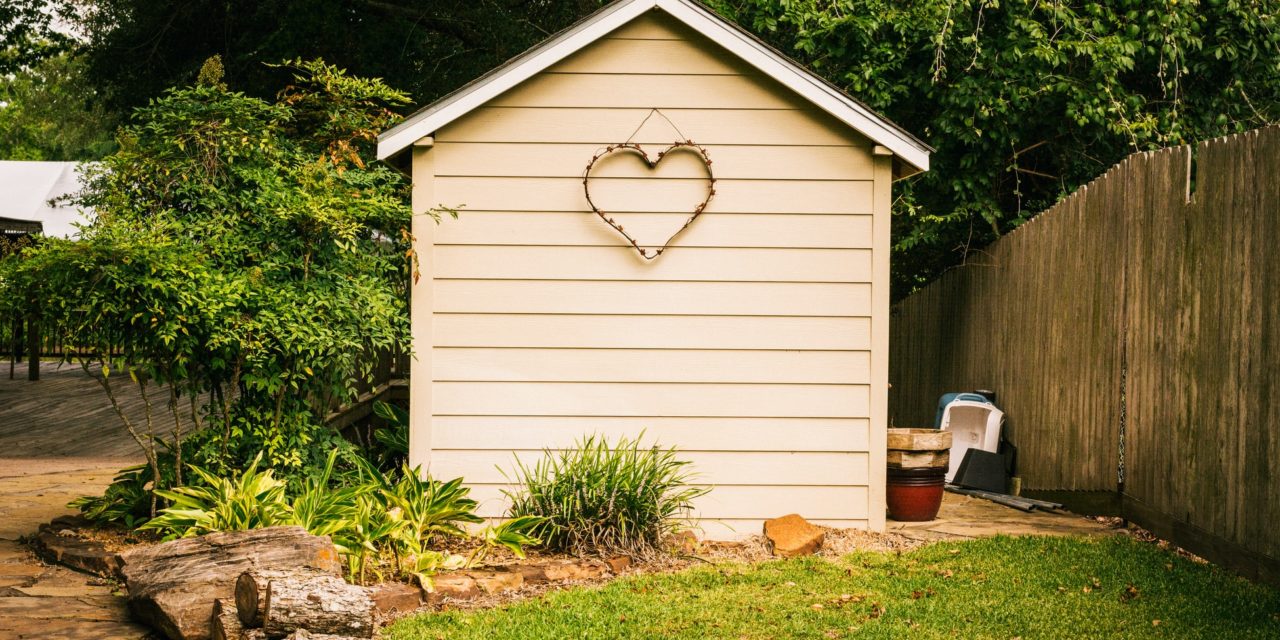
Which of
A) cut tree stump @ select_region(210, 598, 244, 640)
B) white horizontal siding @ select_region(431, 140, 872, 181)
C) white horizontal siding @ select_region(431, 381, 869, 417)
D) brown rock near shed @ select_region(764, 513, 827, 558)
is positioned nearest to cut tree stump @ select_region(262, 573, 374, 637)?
cut tree stump @ select_region(210, 598, 244, 640)

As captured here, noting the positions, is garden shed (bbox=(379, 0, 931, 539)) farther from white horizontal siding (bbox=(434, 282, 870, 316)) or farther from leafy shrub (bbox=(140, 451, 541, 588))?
leafy shrub (bbox=(140, 451, 541, 588))

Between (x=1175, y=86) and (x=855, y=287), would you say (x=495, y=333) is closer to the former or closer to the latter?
(x=855, y=287)

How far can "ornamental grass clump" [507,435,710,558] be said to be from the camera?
20.9 ft

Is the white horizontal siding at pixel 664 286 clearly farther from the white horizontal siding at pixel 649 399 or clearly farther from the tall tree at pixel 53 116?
the tall tree at pixel 53 116

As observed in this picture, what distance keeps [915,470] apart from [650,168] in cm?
279

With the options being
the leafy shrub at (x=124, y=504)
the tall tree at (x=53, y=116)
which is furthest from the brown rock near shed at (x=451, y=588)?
the tall tree at (x=53, y=116)

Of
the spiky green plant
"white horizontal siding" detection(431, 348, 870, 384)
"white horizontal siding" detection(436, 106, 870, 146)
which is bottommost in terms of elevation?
the spiky green plant

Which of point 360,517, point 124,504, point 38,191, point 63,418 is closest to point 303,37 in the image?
point 63,418

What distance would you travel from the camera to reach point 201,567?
4902mm

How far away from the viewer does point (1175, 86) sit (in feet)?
35.7

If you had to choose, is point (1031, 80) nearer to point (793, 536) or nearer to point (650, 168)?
point (650, 168)

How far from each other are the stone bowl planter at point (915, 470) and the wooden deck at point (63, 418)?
761 cm

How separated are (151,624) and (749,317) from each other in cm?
394

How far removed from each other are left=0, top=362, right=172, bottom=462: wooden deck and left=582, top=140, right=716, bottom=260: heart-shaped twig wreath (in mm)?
6522
